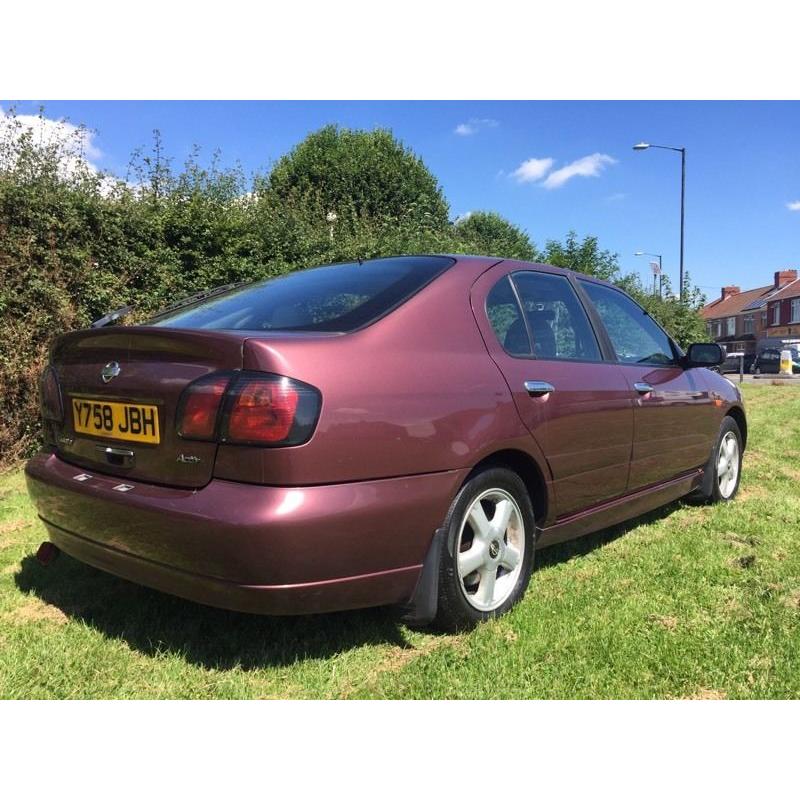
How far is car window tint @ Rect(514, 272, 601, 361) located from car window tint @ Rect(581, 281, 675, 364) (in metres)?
0.22

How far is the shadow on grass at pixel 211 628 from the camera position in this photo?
243cm

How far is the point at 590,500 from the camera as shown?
10.5 feet

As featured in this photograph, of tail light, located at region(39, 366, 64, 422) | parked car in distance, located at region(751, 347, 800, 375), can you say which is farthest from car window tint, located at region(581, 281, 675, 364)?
parked car in distance, located at region(751, 347, 800, 375)

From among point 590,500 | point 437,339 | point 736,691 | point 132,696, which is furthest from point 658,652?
point 132,696

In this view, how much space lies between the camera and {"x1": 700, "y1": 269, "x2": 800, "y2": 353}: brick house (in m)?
57.1

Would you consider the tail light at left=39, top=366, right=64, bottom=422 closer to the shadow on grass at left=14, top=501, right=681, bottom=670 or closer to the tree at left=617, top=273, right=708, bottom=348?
the shadow on grass at left=14, top=501, right=681, bottom=670

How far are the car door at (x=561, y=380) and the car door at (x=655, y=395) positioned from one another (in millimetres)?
164

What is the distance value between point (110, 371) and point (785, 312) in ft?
213

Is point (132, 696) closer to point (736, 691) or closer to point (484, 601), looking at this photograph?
point (484, 601)

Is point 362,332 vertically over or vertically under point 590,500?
over

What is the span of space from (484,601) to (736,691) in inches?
36.3

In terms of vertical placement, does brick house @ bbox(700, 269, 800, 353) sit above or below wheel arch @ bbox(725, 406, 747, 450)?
above

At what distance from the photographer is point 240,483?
2.00m

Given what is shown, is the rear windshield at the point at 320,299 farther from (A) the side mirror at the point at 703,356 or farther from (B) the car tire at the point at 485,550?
(A) the side mirror at the point at 703,356
